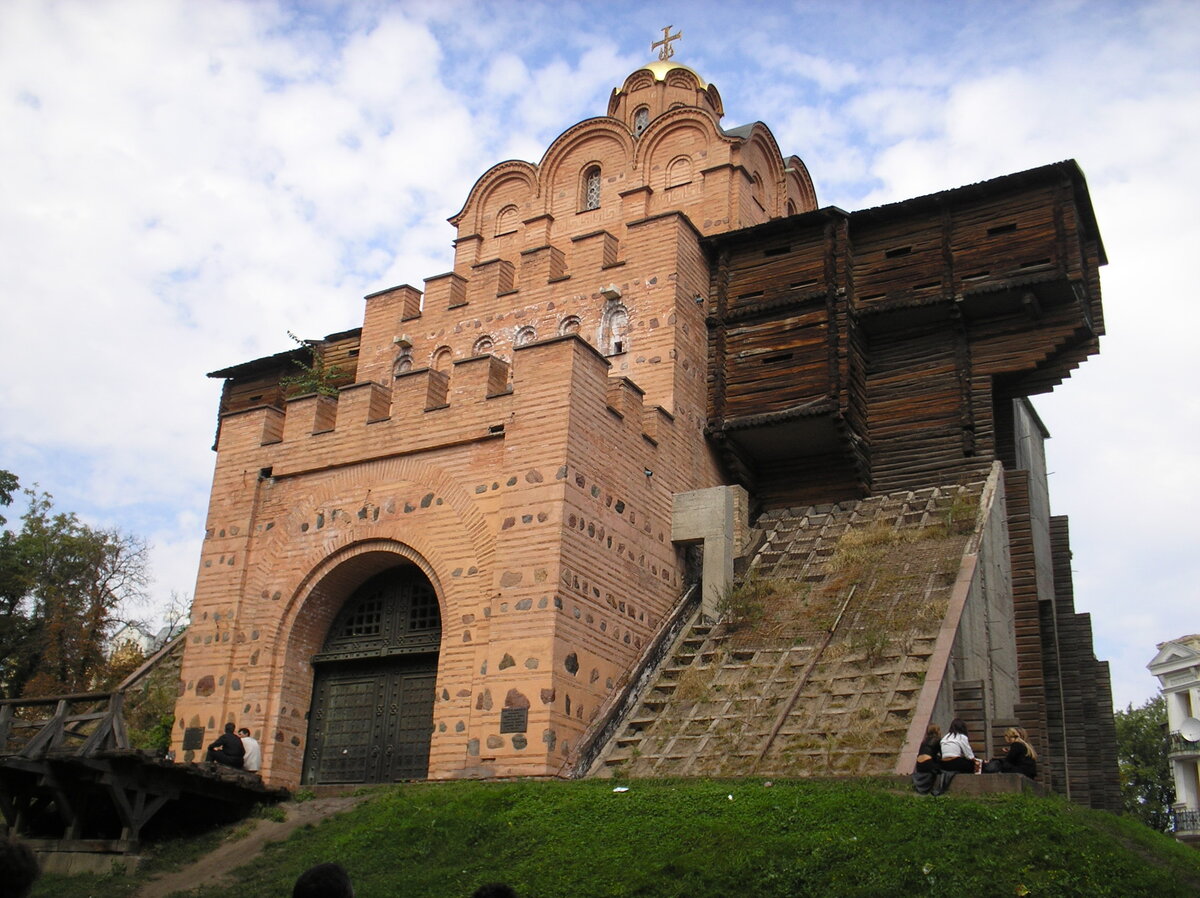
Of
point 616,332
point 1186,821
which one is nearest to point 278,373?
point 616,332

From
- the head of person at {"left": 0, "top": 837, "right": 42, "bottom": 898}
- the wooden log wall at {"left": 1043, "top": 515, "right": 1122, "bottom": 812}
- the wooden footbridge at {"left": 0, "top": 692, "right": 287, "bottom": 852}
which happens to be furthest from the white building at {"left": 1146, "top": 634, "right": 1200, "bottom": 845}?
the head of person at {"left": 0, "top": 837, "right": 42, "bottom": 898}

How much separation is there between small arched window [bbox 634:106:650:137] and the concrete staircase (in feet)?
34.7

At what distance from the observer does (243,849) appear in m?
12.8

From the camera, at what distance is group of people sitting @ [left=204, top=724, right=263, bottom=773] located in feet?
47.1

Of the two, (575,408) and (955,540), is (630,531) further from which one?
(955,540)

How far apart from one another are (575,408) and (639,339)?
412cm

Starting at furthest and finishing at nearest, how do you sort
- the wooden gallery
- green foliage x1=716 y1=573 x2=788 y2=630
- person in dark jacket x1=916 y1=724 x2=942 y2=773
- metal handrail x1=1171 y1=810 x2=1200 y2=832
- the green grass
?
metal handrail x1=1171 y1=810 x2=1200 y2=832, green foliage x1=716 y1=573 x2=788 y2=630, the wooden gallery, person in dark jacket x1=916 y1=724 x2=942 y2=773, the green grass

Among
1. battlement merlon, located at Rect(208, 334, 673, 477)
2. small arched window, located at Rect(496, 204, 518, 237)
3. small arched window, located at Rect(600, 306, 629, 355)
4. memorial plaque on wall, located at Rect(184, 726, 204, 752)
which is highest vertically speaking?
small arched window, located at Rect(496, 204, 518, 237)

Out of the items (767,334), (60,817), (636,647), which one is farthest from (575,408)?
(60,817)

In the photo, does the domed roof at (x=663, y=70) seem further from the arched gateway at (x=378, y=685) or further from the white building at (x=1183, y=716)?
the white building at (x=1183, y=716)

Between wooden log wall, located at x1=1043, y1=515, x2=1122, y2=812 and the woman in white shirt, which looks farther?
wooden log wall, located at x1=1043, y1=515, x2=1122, y2=812

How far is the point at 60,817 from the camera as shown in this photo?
14.1 metres

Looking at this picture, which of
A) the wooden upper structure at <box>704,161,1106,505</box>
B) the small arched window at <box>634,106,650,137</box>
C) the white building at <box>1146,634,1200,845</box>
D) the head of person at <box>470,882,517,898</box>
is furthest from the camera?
the white building at <box>1146,634,1200,845</box>

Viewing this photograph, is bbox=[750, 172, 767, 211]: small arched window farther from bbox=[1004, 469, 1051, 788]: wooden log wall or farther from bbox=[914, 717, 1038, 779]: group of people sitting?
bbox=[914, 717, 1038, 779]: group of people sitting
